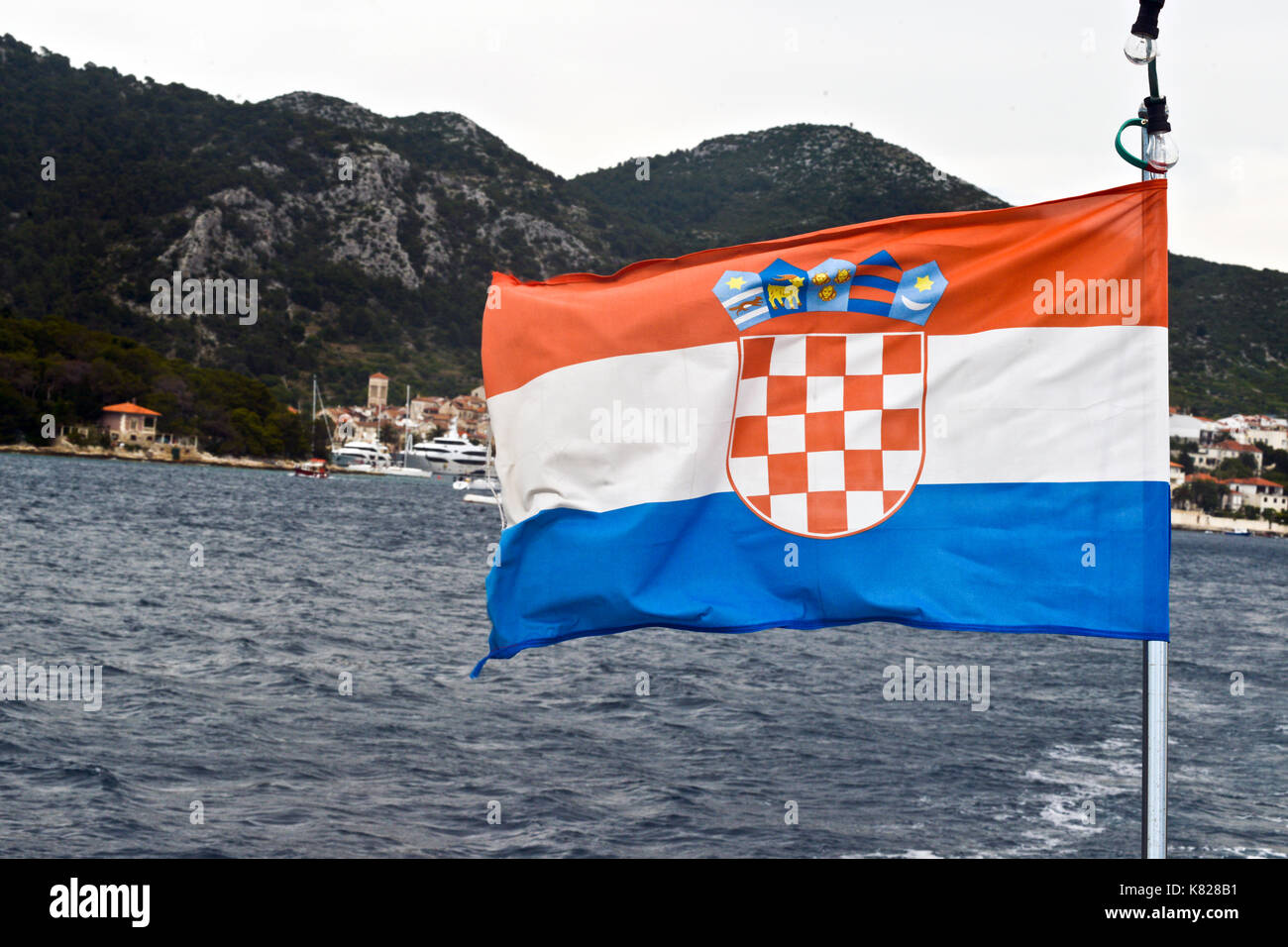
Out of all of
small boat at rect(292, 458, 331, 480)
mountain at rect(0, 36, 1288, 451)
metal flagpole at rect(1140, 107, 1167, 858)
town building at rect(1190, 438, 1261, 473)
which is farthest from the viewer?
town building at rect(1190, 438, 1261, 473)

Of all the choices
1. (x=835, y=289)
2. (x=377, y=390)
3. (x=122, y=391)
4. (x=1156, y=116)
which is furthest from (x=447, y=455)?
(x=1156, y=116)

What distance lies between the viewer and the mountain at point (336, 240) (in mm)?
166125

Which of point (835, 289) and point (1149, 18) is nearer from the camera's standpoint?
point (1149, 18)

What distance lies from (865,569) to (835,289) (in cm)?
132

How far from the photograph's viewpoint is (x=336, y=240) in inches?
7702

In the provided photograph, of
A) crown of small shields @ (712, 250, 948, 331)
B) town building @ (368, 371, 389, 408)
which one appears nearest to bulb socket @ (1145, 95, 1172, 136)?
crown of small shields @ (712, 250, 948, 331)

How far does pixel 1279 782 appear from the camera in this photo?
18750 mm

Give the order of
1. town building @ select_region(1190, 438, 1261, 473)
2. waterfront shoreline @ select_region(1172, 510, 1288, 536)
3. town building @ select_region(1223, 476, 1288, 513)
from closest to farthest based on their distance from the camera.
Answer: town building @ select_region(1190, 438, 1261, 473)
waterfront shoreline @ select_region(1172, 510, 1288, 536)
town building @ select_region(1223, 476, 1288, 513)

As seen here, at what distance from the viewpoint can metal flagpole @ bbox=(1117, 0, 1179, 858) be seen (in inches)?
183

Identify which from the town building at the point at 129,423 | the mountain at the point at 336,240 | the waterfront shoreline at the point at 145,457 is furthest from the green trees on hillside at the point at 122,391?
the mountain at the point at 336,240

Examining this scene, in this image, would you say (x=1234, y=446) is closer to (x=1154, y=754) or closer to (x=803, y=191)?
(x=803, y=191)

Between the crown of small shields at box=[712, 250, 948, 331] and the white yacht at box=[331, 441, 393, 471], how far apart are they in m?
166

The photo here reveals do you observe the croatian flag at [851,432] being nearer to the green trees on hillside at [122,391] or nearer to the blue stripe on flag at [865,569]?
the blue stripe on flag at [865,569]

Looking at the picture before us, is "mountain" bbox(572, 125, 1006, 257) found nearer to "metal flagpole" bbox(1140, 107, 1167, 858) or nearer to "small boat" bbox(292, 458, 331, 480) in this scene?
"small boat" bbox(292, 458, 331, 480)
